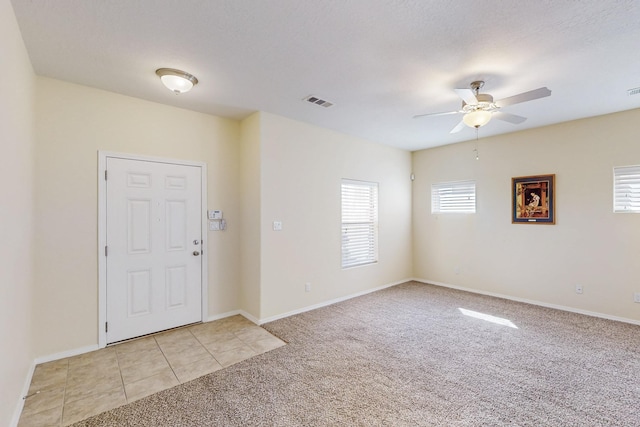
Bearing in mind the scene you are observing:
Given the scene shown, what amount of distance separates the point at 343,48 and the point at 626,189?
4183 mm

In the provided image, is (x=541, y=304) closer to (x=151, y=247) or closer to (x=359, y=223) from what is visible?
(x=359, y=223)

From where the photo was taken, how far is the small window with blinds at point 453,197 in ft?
17.0

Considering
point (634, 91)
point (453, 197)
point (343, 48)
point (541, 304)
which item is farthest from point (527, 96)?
point (541, 304)

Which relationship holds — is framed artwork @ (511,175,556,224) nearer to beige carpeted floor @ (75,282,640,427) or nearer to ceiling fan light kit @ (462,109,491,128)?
beige carpeted floor @ (75,282,640,427)

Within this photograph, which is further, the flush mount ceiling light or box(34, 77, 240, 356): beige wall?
box(34, 77, 240, 356): beige wall

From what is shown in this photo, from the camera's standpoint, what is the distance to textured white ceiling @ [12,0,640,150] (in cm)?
186

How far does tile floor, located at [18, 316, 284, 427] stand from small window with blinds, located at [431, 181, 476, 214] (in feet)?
13.2

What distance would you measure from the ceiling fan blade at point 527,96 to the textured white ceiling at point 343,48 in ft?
0.97

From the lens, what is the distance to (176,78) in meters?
2.64

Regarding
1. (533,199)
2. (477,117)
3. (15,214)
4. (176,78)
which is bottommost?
(15,214)

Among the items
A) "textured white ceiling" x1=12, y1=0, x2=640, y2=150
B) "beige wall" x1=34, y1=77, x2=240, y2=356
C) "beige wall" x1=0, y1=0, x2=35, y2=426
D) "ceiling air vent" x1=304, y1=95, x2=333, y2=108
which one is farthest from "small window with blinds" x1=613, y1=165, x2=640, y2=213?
"beige wall" x1=0, y1=0, x2=35, y2=426

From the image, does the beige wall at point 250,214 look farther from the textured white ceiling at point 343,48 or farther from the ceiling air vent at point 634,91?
the ceiling air vent at point 634,91

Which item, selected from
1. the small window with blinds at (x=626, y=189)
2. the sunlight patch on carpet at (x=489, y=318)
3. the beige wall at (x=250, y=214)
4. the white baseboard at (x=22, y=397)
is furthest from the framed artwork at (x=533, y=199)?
the white baseboard at (x=22, y=397)

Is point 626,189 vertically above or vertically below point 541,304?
above
